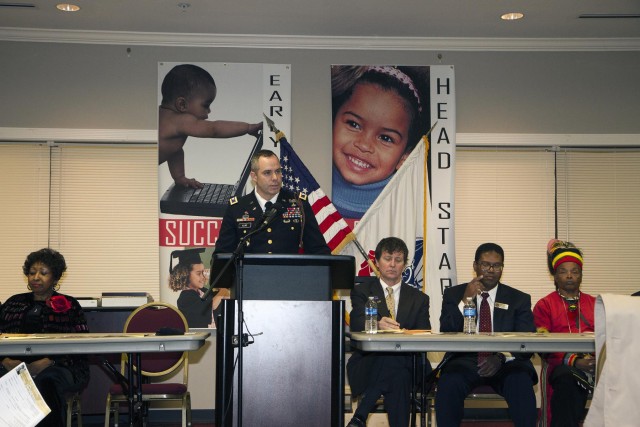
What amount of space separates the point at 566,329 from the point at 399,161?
95.1 inches

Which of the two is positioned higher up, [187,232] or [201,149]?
[201,149]

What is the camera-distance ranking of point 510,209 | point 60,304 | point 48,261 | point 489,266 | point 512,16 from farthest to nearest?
point 510,209, point 512,16, point 489,266, point 48,261, point 60,304

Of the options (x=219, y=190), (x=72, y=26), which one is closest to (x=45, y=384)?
(x=219, y=190)

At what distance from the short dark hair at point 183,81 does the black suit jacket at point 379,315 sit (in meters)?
2.74

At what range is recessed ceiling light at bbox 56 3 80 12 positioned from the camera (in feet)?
21.3

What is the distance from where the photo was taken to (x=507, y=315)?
17.2 feet

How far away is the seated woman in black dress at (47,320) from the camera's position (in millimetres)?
4848

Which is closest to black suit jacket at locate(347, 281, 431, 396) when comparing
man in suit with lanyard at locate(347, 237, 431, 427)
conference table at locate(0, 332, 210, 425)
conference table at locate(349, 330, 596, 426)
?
man in suit with lanyard at locate(347, 237, 431, 427)

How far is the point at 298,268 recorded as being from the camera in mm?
3967

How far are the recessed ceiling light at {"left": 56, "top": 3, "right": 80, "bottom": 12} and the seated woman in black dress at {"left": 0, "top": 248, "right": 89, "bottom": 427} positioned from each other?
2234mm

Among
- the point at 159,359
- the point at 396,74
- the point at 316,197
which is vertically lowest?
the point at 159,359

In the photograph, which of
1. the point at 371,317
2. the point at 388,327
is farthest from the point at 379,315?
the point at 371,317

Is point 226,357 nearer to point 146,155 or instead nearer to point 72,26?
point 146,155

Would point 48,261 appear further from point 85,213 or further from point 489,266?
point 489,266
